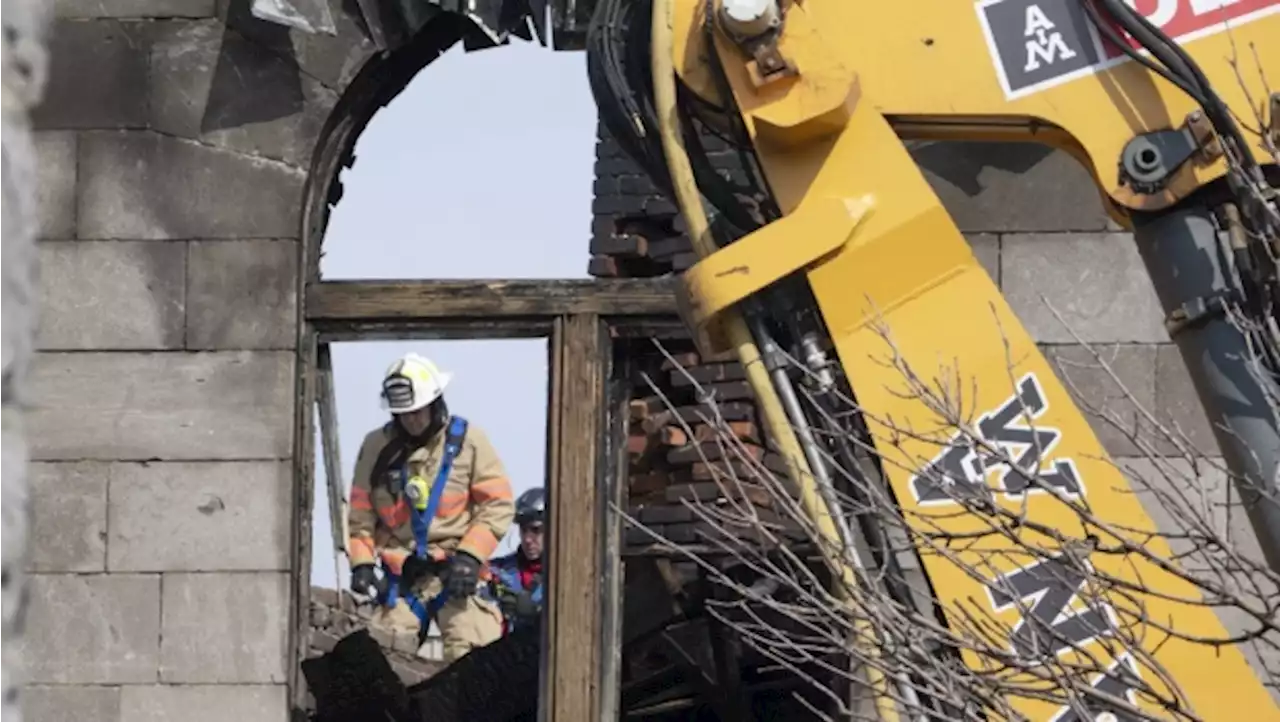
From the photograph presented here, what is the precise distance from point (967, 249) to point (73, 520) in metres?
3.38

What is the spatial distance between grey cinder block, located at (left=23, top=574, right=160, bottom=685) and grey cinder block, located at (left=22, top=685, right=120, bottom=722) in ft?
0.08

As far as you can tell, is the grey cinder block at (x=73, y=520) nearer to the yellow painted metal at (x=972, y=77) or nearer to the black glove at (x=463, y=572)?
the black glove at (x=463, y=572)

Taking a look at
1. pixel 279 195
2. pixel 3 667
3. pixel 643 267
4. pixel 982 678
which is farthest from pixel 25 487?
pixel 643 267

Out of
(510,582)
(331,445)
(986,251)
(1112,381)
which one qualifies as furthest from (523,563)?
(1112,381)

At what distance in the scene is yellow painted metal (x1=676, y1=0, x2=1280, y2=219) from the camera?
4730 mm

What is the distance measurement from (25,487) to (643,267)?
7573mm

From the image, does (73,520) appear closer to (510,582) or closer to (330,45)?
(330,45)

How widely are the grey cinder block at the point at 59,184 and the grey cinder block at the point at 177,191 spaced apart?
0.03 meters

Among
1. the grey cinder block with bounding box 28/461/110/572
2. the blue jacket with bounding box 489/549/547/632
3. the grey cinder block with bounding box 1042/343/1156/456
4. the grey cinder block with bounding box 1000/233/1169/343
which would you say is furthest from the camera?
the blue jacket with bounding box 489/549/547/632

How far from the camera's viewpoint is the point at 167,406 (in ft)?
24.0

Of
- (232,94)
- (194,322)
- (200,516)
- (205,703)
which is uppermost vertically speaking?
(232,94)

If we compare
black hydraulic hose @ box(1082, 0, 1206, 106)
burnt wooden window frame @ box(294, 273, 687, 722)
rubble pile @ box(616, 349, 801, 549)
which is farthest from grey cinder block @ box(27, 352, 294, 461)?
black hydraulic hose @ box(1082, 0, 1206, 106)

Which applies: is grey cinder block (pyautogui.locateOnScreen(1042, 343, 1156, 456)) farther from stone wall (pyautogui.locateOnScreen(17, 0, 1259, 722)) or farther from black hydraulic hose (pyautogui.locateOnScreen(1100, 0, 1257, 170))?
black hydraulic hose (pyautogui.locateOnScreen(1100, 0, 1257, 170))

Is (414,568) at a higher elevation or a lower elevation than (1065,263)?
lower
